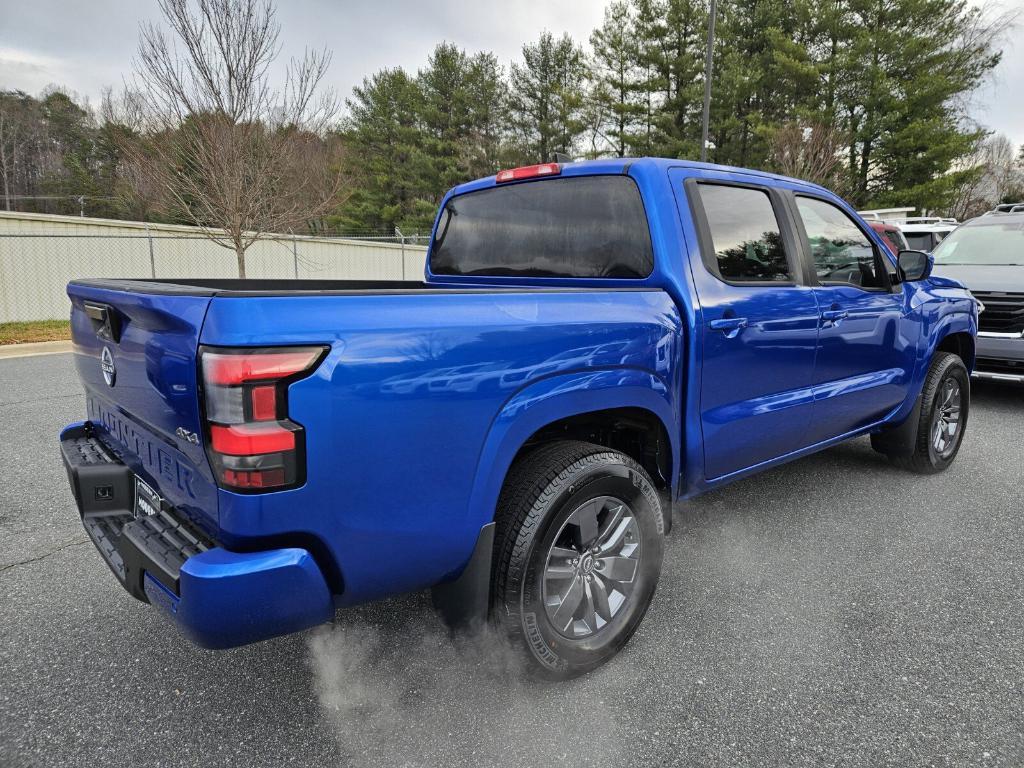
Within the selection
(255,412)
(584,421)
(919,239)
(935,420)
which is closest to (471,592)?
(584,421)

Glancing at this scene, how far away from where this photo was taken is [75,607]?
2.73m

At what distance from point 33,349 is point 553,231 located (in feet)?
34.6

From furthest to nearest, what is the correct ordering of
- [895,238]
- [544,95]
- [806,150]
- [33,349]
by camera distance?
[544,95], [806,150], [895,238], [33,349]

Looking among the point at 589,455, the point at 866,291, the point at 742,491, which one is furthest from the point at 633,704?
the point at 866,291

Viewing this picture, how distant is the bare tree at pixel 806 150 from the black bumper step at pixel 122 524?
82.1ft

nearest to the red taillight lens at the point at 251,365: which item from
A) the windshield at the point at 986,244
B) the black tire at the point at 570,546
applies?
the black tire at the point at 570,546

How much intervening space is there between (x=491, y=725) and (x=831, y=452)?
3.90m

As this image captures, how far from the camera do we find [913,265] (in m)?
3.81

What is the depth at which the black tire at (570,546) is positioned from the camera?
6.77ft

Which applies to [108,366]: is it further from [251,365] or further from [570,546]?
[570,546]

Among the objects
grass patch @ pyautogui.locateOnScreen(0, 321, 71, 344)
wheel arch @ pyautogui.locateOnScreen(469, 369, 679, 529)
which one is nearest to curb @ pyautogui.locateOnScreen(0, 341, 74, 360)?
grass patch @ pyautogui.locateOnScreen(0, 321, 71, 344)

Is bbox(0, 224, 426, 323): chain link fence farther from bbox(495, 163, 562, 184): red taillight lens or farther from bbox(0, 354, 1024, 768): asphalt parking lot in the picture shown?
bbox(0, 354, 1024, 768): asphalt parking lot

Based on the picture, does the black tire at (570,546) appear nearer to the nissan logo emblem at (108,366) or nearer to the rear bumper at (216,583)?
the rear bumper at (216,583)

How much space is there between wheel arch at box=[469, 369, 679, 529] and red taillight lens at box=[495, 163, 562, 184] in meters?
1.17
